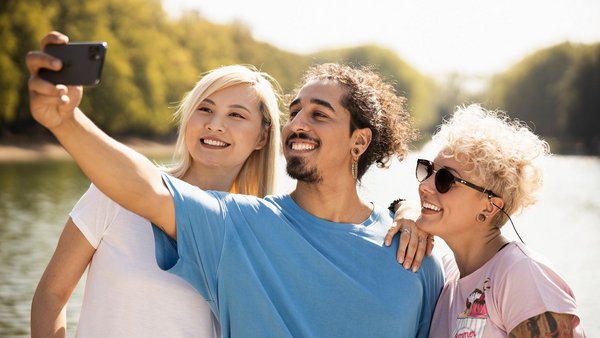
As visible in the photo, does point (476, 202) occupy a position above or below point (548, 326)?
above

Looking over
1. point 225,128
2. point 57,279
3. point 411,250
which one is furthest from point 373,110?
point 57,279

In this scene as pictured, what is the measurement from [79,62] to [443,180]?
197 cm

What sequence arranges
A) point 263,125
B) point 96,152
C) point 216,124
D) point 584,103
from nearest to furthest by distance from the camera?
point 96,152
point 216,124
point 263,125
point 584,103

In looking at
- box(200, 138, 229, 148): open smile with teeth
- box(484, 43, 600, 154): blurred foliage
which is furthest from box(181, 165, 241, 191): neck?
box(484, 43, 600, 154): blurred foliage

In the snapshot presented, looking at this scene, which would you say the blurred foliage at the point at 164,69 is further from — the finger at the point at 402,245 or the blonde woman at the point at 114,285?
the blonde woman at the point at 114,285

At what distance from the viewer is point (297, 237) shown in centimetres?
354

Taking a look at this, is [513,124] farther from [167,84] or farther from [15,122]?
[167,84]

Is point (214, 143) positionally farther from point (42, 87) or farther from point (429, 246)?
point (42, 87)

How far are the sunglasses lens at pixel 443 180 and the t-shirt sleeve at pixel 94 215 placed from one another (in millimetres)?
1543

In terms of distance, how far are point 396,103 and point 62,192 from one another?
2657cm

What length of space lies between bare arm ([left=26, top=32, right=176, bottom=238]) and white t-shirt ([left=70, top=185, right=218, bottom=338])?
1.43 feet

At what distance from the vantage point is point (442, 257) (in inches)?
166

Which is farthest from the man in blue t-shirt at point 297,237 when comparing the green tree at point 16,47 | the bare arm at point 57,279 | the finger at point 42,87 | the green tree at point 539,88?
the green tree at point 539,88

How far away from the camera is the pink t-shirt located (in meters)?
3.21
